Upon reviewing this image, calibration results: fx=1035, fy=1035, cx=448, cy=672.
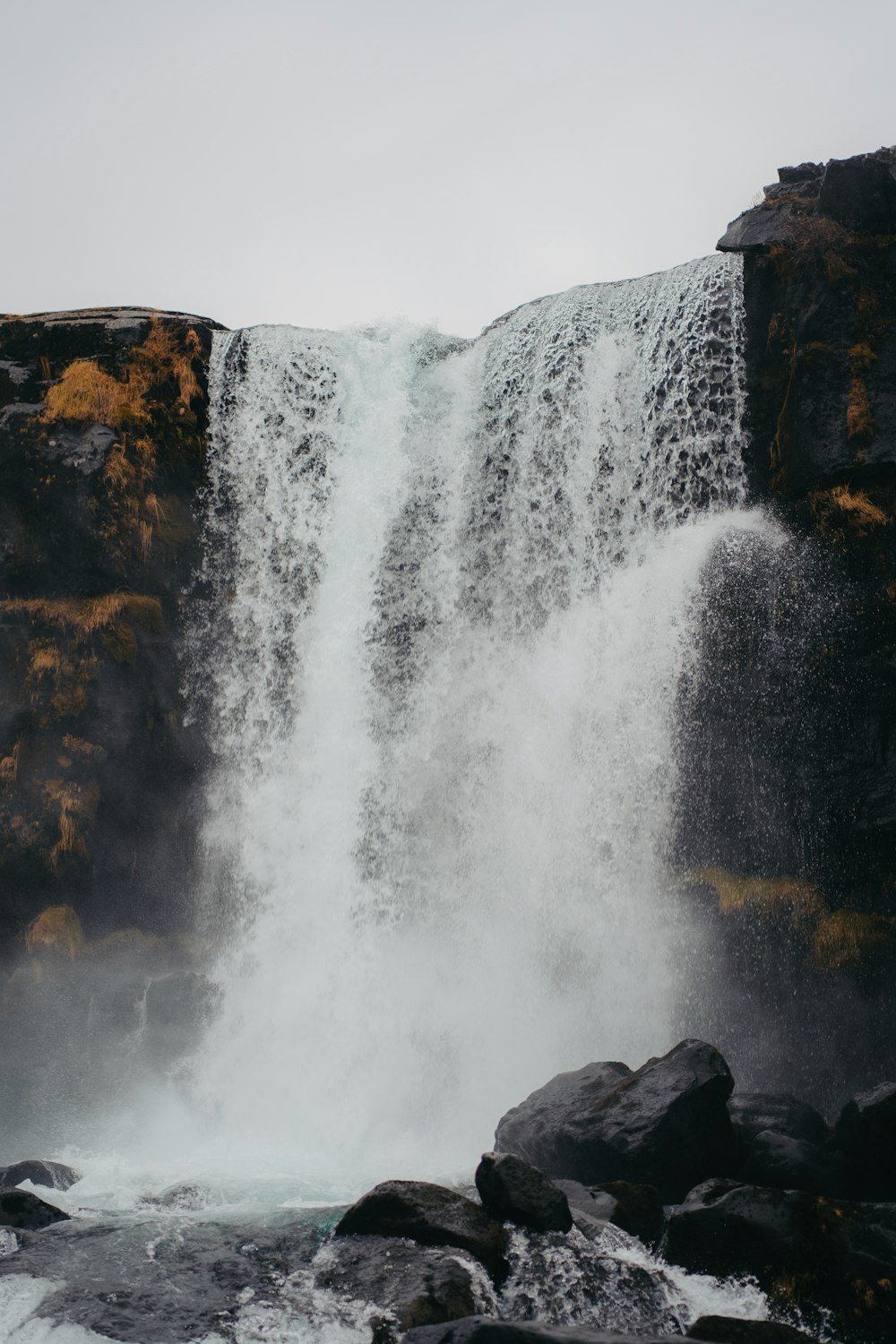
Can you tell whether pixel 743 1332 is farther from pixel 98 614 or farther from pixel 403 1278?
pixel 98 614

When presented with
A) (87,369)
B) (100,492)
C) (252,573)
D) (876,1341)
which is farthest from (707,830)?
(87,369)

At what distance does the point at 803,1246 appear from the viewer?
775cm

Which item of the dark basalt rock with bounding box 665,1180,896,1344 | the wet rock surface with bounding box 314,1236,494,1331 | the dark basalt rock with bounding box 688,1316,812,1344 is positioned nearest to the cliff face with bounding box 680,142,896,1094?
the dark basalt rock with bounding box 665,1180,896,1344

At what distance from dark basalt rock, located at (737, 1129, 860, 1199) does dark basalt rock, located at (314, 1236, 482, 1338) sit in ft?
11.1

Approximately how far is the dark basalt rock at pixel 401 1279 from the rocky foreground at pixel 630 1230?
1 centimetres

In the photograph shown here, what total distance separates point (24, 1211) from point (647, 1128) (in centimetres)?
576

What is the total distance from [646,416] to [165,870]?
1074 cm

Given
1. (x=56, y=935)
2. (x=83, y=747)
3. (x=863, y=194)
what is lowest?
(x=56, y=935)

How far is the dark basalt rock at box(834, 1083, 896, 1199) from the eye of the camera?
379 inches

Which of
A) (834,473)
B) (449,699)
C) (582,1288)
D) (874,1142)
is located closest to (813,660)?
(834,473)

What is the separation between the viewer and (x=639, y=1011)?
13938 mm

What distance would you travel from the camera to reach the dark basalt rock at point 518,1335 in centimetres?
607

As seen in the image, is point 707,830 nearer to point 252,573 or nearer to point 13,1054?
Answer: point 252,573

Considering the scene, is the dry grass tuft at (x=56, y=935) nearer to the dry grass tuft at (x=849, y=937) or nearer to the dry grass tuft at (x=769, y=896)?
the dry grass tuft at (x=769, y=896)
